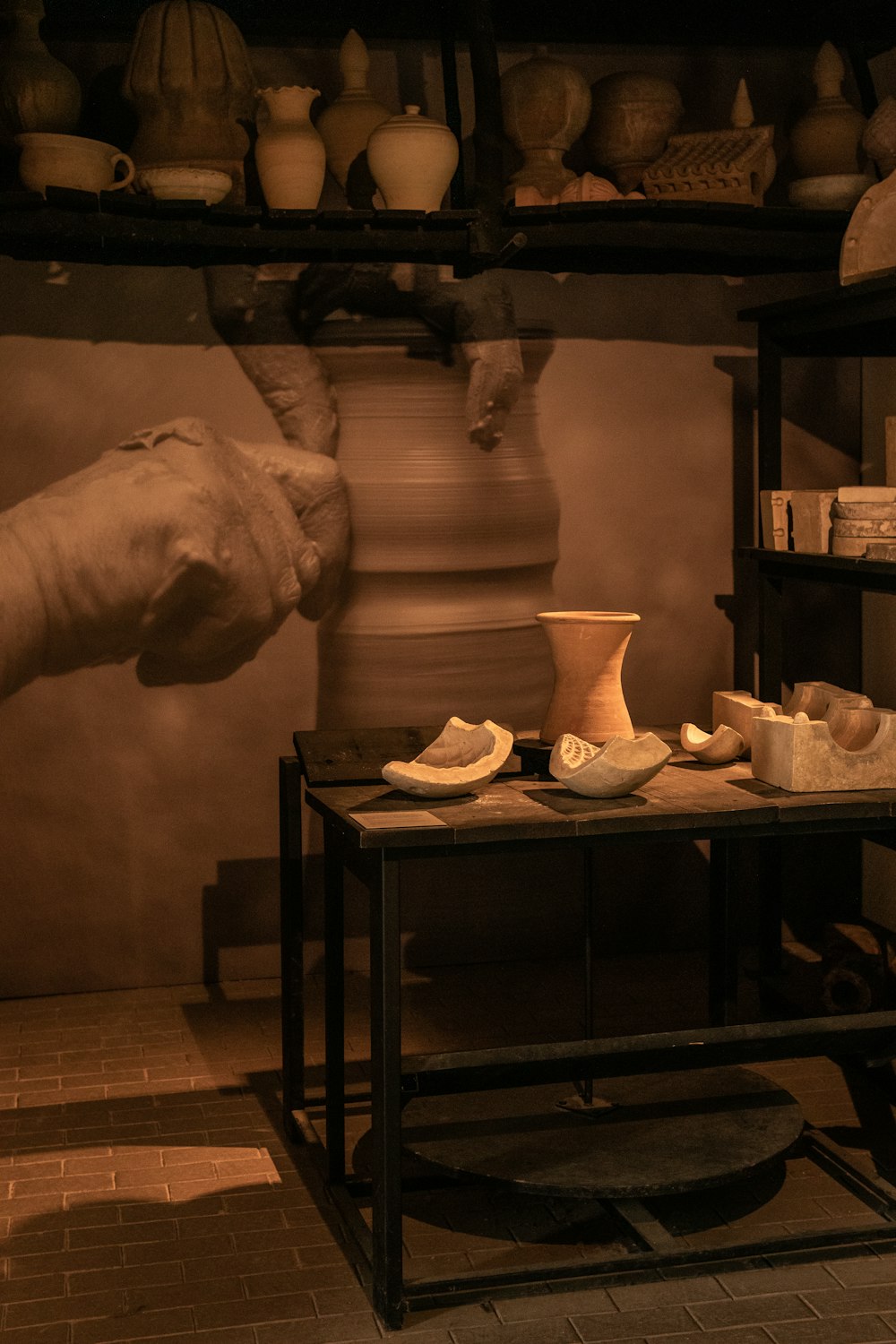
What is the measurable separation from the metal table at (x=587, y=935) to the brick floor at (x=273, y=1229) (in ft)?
0.17

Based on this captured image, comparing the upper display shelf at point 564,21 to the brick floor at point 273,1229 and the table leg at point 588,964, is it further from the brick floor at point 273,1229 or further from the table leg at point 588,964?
the brick floor at point 273,1229

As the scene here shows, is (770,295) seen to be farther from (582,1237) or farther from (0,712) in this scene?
(582,1237)

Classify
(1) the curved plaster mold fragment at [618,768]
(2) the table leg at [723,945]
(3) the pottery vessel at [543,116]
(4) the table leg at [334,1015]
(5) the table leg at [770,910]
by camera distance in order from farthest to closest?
(5) the table leg at [770,910] < (3) the pottery vessel at [543,116] < (2) the table leg at [723,945] < (4) the table leg at [334,1015] < (1) the curved plaster mold fragment at [618,768]

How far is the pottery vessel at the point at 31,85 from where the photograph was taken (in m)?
4.05

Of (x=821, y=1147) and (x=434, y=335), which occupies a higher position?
(x=434, y=335)

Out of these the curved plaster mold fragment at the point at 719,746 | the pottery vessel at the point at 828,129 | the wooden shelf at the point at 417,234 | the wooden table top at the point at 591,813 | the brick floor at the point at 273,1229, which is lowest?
the brick floor at the point at 273,1229

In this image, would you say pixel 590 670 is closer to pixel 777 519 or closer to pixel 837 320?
pixel 777 519

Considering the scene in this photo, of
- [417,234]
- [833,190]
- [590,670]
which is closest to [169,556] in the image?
[417,234]

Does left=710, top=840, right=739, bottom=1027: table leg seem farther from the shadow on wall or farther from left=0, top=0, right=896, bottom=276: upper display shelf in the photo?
left=0, top=0, right=896, bottom=276: upper display shelf

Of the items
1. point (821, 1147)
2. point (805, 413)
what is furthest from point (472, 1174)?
point (805, 413)

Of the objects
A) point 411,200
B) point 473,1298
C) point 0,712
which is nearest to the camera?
point 473,1298

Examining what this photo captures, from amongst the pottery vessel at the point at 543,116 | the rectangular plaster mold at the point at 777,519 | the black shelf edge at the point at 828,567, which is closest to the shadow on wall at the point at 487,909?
the black shelf edge at the point at 828,567

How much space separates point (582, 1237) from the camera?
3070 millimetres

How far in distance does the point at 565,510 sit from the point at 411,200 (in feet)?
3.77
